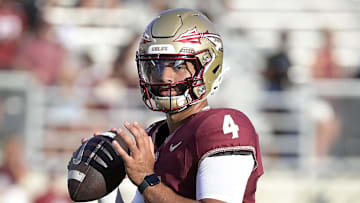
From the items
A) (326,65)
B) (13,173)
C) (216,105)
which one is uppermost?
(326,65)

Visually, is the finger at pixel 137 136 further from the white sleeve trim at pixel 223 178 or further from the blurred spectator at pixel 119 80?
the blurred spectator at pixel 119 80

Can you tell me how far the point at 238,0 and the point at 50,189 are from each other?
3822mm

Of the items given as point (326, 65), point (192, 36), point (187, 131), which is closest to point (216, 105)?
point (326, 65)

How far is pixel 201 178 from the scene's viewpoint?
2.94m

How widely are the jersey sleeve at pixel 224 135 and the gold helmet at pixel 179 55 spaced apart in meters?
0.19

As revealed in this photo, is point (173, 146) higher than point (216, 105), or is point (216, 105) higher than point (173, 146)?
point (173, 146)

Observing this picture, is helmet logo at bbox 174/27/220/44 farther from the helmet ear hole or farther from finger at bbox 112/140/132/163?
finger at bbox 112/140/132/163

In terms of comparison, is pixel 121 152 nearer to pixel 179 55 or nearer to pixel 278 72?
pixel 179 55

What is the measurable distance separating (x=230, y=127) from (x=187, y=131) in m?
0.20

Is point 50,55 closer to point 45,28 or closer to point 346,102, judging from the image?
point 45,28

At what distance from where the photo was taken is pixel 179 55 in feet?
10.5

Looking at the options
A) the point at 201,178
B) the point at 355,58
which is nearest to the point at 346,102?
the point at 355,58

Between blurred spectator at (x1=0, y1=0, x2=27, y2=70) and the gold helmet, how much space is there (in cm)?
545

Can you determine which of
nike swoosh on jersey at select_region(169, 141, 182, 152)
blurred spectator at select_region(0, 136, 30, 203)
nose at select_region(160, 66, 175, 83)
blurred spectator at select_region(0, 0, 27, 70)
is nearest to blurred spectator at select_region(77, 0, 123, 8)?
blurred spectator at select_region(0, 0, 27, 70)
